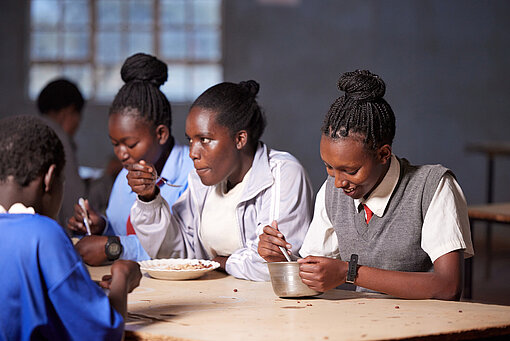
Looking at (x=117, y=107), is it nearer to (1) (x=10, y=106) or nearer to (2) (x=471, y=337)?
(2) (x=471, y=337)

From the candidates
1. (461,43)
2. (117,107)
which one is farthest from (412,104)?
(117,107)

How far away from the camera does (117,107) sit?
2812mm

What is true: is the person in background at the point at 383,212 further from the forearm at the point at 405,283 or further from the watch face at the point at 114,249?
the watch face at the point at 114,249

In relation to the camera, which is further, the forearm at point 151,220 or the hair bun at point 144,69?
the hair bun at point 144,69

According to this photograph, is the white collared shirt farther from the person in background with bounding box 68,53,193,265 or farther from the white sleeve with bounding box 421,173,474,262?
the person in background with bounding box 68,53,193,265

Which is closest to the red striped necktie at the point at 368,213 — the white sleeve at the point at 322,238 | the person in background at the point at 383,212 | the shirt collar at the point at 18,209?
the person in background at the point at 383,212

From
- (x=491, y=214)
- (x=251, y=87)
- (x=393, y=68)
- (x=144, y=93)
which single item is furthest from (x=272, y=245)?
(x=393, y=68)

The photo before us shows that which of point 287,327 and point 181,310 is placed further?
point 181,310

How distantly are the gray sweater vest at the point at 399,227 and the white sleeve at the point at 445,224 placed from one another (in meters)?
0.03

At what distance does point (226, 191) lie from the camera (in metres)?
2.50

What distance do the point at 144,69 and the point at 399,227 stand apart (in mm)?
1358

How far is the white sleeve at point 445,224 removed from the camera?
1.89 meters

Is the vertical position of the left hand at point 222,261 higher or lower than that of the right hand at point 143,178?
lower

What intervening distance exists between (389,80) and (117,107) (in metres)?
6.41
